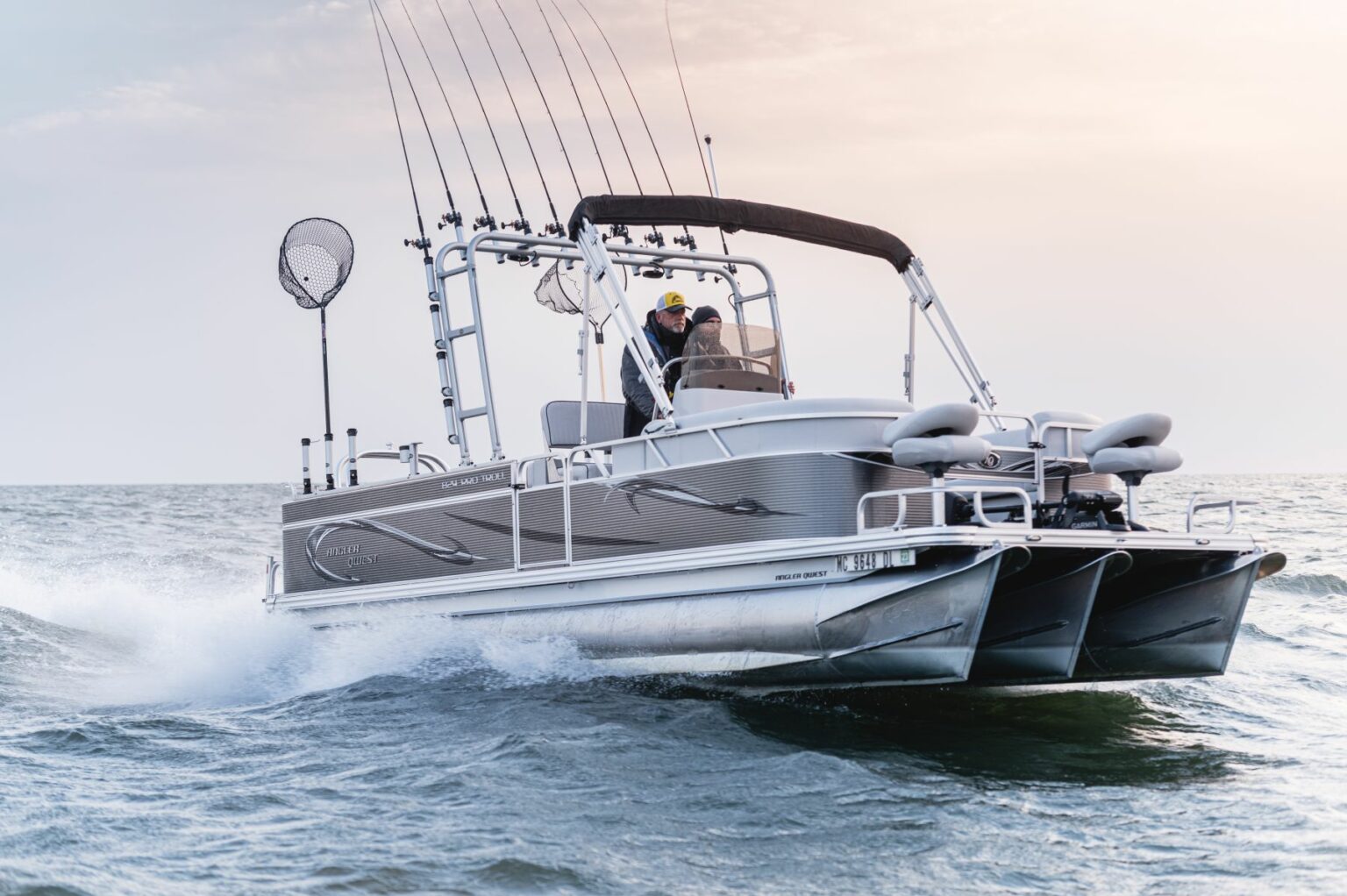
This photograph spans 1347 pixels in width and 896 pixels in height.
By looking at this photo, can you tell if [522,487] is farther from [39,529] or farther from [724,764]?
[39,529]

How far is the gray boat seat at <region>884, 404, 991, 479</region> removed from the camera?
6.59 meters

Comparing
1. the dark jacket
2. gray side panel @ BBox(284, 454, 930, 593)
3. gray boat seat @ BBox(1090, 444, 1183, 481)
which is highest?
the dark jacket

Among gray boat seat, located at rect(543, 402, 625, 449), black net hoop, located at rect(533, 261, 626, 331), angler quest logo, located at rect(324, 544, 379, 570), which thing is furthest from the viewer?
black net hoop, located at rect(533, 261, 626, 331)

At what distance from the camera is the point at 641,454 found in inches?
317

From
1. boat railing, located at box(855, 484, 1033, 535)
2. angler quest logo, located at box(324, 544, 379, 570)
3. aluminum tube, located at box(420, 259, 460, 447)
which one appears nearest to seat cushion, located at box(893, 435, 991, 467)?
boat railing, located at box(855, 484, 1033, 535)

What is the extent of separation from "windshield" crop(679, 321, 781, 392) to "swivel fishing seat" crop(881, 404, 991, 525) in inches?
76.8

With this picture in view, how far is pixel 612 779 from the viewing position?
6.18 metres

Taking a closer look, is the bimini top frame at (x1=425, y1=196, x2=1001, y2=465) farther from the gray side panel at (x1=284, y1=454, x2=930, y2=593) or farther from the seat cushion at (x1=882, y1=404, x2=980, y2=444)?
the seat cushion at (x1=882, y1=404, x2=980, y2=444)

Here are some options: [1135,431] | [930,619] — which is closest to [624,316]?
[930,619]

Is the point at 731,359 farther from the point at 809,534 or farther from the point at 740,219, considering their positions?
the point at 809,534

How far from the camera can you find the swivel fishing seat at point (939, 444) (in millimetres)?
6590

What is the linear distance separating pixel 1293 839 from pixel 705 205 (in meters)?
4.99

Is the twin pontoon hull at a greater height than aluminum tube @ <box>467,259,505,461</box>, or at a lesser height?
lesser

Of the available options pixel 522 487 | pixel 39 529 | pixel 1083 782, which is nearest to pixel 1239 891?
pixel 1083 782
